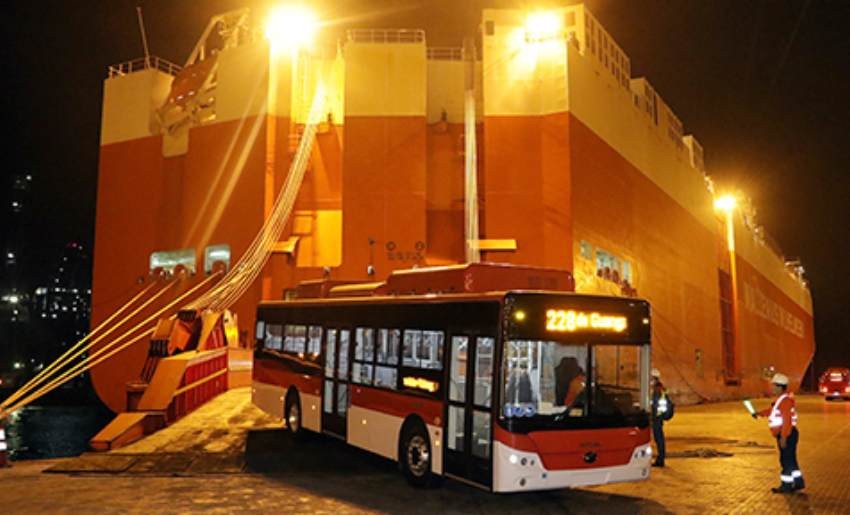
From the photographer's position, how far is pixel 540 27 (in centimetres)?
2370

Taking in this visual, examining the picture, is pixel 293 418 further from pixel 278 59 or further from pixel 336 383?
pixel 278 59

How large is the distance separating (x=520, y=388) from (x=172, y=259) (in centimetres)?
1997

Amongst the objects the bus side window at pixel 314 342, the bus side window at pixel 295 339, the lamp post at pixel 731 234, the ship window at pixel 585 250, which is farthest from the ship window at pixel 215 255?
the lamp post at pixel 731 234

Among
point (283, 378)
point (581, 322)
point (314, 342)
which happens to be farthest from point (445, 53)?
point (581, 322)

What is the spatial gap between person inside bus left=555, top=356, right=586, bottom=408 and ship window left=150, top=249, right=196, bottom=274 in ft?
61.1

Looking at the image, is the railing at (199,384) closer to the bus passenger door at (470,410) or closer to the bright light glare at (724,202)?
the bus passenger door at (470,410)

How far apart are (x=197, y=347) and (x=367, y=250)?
21.4ft

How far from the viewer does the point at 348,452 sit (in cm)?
1137

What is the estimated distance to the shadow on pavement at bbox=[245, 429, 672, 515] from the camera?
7.79 meters

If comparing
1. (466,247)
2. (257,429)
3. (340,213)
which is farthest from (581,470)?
(340,213)

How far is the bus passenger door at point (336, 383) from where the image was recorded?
34.2 ft

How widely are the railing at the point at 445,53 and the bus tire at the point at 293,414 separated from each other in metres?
16.9

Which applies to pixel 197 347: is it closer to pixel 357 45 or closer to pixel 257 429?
pixel 257 429

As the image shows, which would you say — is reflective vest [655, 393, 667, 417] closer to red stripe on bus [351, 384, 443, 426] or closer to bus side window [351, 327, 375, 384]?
red stripe on bus [351, 384, 443, 426]
